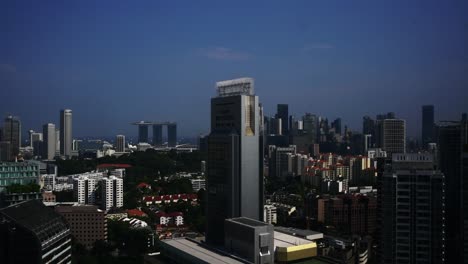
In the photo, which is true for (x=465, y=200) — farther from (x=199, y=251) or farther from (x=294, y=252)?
(x=199, y=251)

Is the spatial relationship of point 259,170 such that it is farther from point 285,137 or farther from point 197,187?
point 285,137

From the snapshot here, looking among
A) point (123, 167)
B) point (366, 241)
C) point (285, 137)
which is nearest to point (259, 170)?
point (366, 241)

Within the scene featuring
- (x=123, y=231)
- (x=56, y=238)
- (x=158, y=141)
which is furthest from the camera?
(x=158, y=141)

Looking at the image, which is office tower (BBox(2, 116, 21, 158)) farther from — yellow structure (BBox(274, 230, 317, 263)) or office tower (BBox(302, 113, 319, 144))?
office tower (BBox(302, 113, 319, 144))

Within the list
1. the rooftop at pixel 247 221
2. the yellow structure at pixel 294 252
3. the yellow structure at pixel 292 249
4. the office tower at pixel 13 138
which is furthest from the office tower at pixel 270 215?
the office tower at pixel 13 138

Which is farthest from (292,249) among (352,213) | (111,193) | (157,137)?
(157,137)

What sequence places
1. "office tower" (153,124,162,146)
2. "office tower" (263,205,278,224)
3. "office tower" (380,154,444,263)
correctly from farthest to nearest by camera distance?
"office tower" (153,124,162,146), "office tower" (263,205,278,224), "office tower" (380,154,444,263)

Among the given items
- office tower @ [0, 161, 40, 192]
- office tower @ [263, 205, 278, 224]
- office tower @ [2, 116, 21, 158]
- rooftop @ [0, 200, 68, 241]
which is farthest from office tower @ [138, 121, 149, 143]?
rooftop @ [0, 200, 68, 241]
